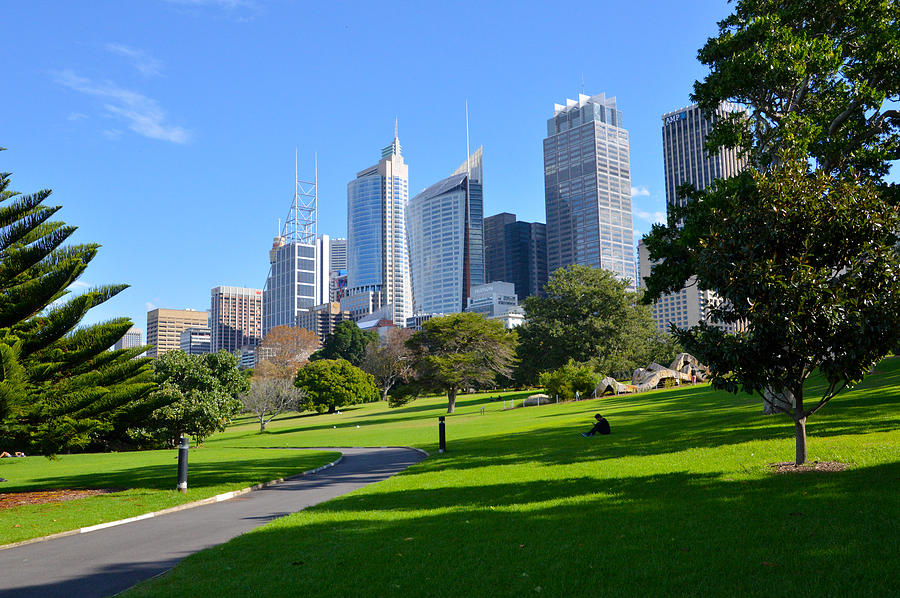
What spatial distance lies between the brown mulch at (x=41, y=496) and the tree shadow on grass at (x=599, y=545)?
887 cm

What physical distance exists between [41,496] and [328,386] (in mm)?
57856

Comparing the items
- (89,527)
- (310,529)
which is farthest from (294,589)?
(89,527)

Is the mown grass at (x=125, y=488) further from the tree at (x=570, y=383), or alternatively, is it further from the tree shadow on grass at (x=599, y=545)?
the tree at (x=570, y=383)

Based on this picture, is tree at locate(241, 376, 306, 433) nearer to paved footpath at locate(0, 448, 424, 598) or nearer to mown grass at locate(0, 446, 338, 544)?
mown grass at locate(0, 446, 338, 544)

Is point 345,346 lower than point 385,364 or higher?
higher

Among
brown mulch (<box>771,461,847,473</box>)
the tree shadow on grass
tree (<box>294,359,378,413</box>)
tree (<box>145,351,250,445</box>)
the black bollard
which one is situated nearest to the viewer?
the tree shadow on grass

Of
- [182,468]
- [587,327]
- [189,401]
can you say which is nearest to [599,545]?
[182,468]

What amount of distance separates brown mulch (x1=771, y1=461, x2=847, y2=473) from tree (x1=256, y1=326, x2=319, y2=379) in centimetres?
8886

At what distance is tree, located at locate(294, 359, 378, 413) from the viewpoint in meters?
74.6

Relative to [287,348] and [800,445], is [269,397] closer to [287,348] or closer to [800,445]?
[287,348]

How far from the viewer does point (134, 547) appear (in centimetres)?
954

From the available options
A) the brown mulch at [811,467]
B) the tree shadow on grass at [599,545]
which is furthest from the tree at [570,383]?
the tree shadow on grass at [599,545]

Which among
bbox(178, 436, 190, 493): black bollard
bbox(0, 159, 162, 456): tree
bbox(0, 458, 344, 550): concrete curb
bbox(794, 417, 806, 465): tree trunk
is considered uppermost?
bbox(0, 159, 162, 456): tree

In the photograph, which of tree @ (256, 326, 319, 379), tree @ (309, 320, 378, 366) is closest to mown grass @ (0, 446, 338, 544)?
tree @ (256, 326, 319, 379)
